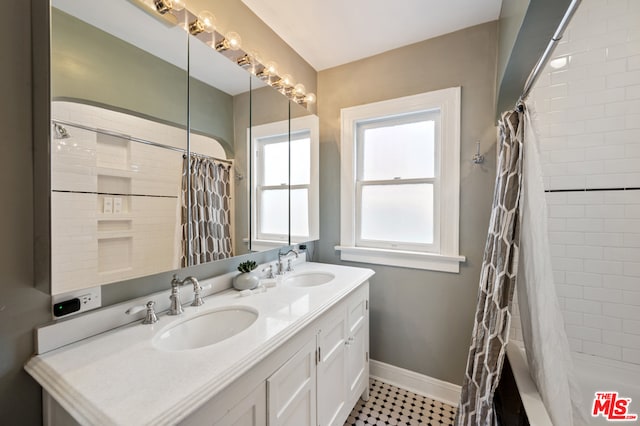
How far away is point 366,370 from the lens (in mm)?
1761

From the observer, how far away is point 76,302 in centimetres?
84

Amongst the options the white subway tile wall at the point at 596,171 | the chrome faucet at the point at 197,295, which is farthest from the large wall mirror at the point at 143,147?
the white subway tile wall at the point at 596,171

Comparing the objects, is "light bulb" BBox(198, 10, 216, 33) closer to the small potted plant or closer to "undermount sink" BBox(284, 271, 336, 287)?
the small potted plant

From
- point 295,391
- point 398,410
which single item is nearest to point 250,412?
point 295,391

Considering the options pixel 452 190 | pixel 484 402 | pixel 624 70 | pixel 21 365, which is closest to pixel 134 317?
pixel 21 365

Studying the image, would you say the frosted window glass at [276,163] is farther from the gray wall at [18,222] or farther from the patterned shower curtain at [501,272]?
the patterned shower curtain at [501,272]

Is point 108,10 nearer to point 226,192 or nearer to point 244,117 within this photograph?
point 244,117

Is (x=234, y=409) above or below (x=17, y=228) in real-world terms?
below

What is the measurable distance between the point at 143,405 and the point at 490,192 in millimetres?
1934

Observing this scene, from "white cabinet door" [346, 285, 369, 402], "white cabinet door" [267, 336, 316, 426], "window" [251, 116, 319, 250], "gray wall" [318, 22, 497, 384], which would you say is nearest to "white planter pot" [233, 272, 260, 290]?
"window" [251, 116, 319, 250]

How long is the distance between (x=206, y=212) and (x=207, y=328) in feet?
1.77

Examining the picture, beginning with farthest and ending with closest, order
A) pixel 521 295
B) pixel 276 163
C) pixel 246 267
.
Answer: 1. pixel 276 163
2. pixel 246 267
3. pixel 521 295

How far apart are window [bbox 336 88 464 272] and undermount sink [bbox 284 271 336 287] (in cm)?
38

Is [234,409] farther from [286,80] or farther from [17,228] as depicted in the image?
[286,80]
